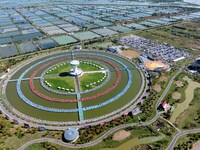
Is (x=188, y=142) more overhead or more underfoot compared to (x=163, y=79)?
more underfoot

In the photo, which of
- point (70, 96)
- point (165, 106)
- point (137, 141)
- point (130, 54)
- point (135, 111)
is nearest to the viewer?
→ point (137, 141)

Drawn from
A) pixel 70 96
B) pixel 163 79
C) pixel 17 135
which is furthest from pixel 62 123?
pixel 163 79

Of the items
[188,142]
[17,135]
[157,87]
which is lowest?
[17,135]

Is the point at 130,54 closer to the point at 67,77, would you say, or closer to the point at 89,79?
the point at 89,79

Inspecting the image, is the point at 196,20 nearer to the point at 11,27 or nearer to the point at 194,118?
the point at 194,118

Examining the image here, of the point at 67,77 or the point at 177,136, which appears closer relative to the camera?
the point at 177,136

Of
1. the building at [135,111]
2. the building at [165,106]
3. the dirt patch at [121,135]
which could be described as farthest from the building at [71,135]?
the building at [165,106]

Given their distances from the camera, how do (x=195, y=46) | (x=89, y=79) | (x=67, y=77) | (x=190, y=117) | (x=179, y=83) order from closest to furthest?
(x=190, y=117)
(x=179, y=83)
(x=89, y=79)
(x=67, y=77)
(x=195, y=46)
